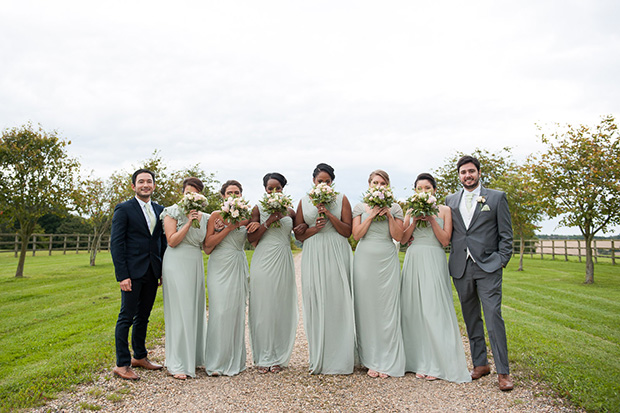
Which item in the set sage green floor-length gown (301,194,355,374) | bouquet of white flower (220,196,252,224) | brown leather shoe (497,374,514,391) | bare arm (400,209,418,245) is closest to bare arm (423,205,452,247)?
bare arm (400,209,418,245)

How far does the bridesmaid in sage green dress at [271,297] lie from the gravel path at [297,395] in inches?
16.1

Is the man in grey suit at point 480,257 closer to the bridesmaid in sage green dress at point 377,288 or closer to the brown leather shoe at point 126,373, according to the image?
the bridesmaid in sage green dress at point 377,288

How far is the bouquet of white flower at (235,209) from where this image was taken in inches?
235

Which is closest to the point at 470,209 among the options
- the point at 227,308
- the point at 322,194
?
the point at 322,194

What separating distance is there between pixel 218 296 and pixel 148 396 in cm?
162

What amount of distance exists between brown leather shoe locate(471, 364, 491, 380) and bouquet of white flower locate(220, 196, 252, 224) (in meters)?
4.07

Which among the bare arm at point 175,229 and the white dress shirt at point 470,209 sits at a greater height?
the white dress shirt at point 470,209

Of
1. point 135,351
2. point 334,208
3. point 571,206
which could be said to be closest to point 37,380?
point 135,351

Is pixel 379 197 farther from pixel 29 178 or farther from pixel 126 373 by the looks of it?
pixel 29 178

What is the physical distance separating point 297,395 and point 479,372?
8.88ft

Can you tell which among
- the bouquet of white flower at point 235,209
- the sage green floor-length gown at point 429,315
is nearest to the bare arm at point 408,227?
the sage green floor-length gown at point 429,315

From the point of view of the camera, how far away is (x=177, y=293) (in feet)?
19.8

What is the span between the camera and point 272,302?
6293mm


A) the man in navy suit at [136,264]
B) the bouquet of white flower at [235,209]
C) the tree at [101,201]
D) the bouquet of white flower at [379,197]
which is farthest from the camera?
the tree at [101,201]
